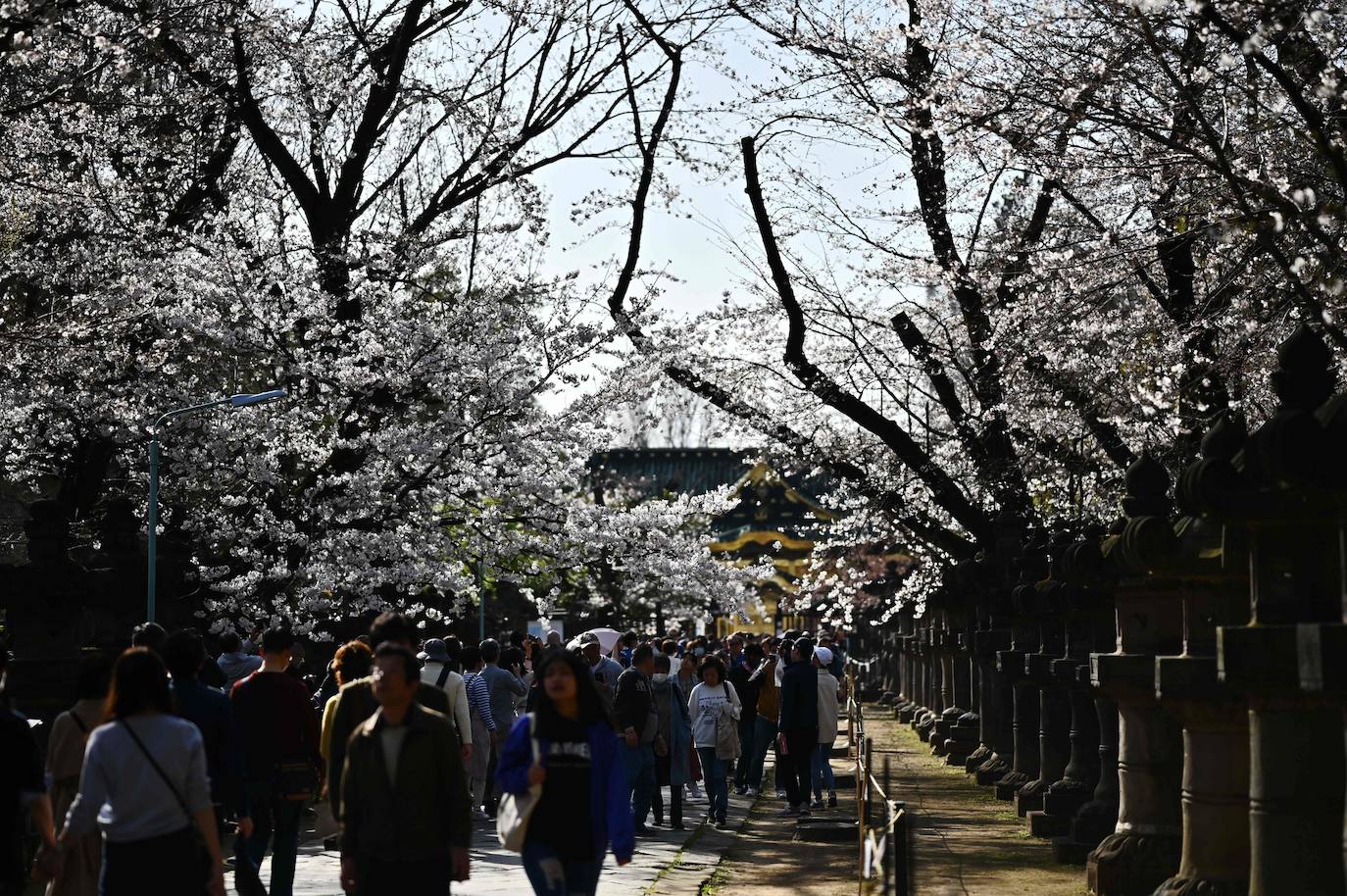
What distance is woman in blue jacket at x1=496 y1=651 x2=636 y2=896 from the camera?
805 cm

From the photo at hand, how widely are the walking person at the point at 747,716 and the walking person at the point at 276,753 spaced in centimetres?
1188

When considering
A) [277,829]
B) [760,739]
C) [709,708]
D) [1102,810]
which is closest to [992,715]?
[760,739]

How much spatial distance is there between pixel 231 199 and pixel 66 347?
547 cm

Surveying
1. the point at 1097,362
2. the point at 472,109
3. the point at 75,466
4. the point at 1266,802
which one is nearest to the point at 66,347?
the point at 75,466

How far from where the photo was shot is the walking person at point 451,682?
13.9 m

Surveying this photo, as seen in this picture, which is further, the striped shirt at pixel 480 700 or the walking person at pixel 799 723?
the walking person at pixel 799 723

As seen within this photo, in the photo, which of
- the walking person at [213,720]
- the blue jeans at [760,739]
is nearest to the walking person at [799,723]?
the blue jeans at [760,739]

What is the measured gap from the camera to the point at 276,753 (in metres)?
10.6

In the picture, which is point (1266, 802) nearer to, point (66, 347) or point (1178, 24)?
point (1178, 24)

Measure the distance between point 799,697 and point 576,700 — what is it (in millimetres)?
11103

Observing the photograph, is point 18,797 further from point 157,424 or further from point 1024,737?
point 157,424

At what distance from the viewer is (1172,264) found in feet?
53.6

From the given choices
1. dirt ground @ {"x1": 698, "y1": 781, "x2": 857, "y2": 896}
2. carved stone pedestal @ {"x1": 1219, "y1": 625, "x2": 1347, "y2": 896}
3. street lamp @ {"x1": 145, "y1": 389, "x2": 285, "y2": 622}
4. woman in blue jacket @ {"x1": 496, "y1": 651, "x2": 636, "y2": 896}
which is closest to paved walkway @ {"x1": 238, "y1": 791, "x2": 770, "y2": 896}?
dirt ground @ {"x1": 698, "y1": 781, "x2": 857, "y2": 896}

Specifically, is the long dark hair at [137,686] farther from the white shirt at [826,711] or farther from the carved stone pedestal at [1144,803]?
the white shirt at [826,711]
